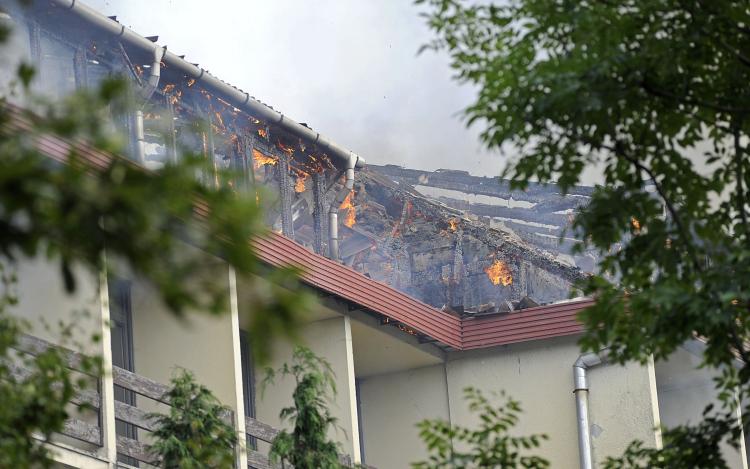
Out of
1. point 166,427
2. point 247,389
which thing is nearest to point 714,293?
point 166,427

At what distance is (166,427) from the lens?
23.0ft

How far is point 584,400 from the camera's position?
1383cm

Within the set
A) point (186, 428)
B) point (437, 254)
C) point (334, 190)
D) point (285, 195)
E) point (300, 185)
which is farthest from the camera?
point (334, 190)

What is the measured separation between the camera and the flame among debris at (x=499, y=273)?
659 inches

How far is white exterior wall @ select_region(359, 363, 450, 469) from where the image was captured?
1502 centimetres

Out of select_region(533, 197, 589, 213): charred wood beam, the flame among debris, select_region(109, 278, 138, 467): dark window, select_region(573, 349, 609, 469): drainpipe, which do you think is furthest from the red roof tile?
select_region(533, 197, 589, 213): charred wood beam

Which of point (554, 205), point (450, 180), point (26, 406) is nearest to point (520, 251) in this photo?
point (554, 205)

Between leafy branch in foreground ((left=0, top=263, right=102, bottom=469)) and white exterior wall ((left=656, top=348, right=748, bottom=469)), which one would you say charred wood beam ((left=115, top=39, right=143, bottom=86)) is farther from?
white exterior wall ((left=656, top=348, right=748, bottom=469))

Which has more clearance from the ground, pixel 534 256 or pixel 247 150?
pixel 247 150

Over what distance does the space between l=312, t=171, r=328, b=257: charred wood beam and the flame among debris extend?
13.0 ft

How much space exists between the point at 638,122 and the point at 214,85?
27.2 ft

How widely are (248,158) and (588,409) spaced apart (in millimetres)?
6368

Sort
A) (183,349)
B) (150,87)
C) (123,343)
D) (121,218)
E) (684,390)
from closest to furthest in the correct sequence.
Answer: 1. (121,218)
2. (183,349)
3. (150,87)
4. (123,343)
5. (684,390)

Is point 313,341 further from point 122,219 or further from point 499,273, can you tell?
point 122,219
